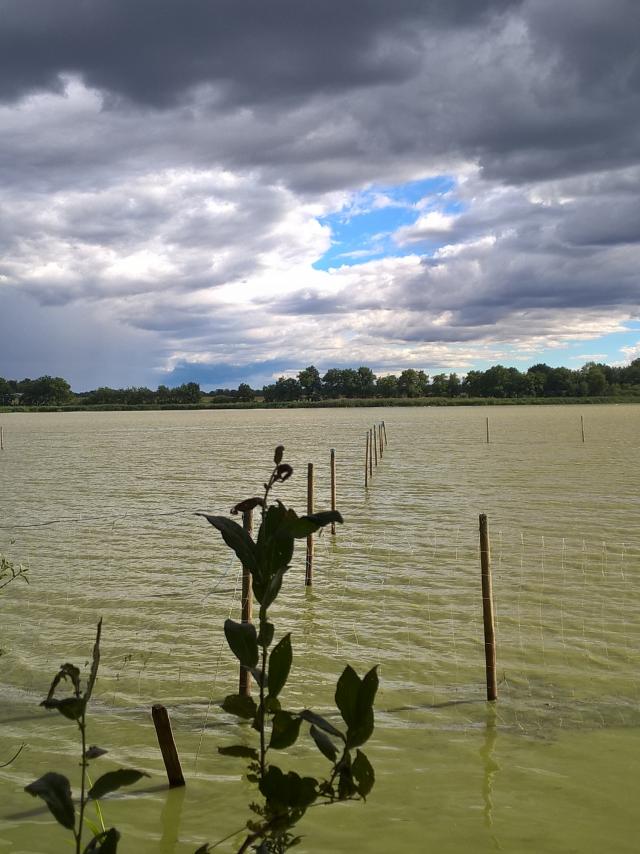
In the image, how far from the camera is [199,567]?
14930 millimetres

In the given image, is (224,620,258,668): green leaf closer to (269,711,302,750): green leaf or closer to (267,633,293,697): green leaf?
(267,633,293,697): green leaf

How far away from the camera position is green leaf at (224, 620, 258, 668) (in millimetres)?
1924

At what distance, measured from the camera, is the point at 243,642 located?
1.93 metres

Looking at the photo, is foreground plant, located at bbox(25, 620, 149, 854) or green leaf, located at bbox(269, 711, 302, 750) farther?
green leaf, located at bbox(269, 711, 302, 750)

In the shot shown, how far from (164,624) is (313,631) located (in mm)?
2145

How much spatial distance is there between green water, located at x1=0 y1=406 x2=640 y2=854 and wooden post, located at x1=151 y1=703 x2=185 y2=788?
13cm

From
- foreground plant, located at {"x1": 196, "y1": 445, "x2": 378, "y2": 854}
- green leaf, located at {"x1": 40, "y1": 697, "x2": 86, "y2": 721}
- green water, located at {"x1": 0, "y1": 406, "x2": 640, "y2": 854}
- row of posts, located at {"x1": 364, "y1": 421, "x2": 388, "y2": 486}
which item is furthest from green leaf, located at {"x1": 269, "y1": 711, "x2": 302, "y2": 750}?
row of posts, located at {"x1": 364, "y1": 421, "x2": 388, "y2": 486}

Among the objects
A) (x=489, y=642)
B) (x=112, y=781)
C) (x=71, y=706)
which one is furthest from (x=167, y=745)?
(x=71, y=706)

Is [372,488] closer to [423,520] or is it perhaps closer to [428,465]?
[423,520]

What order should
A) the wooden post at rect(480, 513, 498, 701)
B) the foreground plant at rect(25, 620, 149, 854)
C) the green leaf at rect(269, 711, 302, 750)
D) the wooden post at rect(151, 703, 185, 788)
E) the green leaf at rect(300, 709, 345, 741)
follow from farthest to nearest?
1. the wooden post at rect(480, 513, 498, 701)
2. the wooden post at rect(151, 703, 185, 788)
3. the green leaf at rect(269, 711, 302, 750)
4. the green leaf at rect(300, 709, 345, 741)
5. the foreground plant at rect(25, 620, 149, 854)

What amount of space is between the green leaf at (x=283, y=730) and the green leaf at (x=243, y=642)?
0.53ft

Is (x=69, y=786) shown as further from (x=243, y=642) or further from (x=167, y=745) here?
(x=167, y=745)

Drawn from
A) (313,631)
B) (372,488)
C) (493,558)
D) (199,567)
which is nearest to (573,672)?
(313,631)

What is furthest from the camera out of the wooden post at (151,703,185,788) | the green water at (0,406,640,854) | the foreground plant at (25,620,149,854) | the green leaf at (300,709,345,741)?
the green water at (0,406,640,854)
